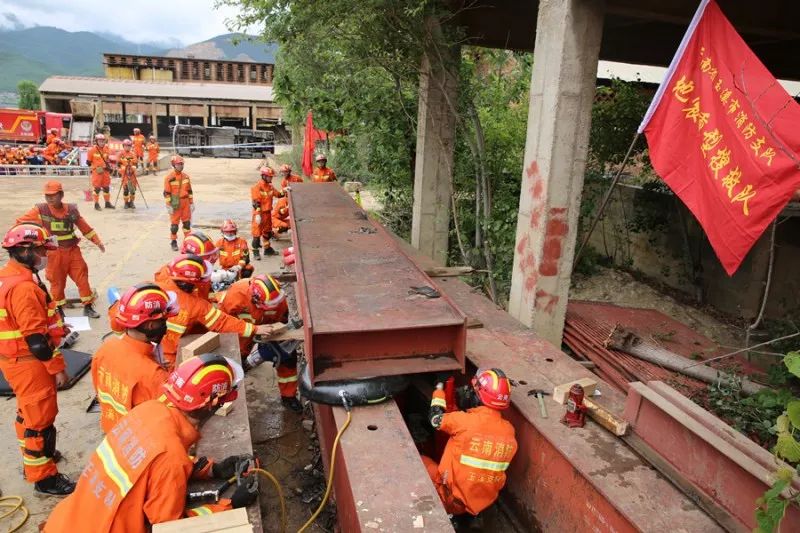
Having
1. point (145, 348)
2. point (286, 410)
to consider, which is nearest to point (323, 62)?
point (286, 410)

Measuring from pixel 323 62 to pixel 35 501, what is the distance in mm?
7878

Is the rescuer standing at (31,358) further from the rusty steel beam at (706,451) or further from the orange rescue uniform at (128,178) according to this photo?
the orange rescue uniform at (128,178)

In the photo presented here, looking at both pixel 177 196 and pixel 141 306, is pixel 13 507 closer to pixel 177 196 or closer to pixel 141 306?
pixel 141 306

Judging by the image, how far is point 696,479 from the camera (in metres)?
3.02

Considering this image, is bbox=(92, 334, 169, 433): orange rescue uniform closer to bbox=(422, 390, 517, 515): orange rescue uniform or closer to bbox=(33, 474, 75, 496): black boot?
bbox=(33, 474, 75, 496): black boot

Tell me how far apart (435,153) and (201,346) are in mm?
5477

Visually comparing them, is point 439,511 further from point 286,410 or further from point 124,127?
point 124,127

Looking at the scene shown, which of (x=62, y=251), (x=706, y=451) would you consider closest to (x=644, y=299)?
(x=706, y=451)

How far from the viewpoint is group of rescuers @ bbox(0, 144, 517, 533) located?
2.45 m

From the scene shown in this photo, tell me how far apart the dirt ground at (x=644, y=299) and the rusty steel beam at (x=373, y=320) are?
477 cm

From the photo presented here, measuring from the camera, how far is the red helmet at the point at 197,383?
2824 millimetres

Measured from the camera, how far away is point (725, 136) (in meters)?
3.76

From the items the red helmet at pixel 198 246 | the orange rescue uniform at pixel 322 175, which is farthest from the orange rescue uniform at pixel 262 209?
the red helmet at pixel 198 246

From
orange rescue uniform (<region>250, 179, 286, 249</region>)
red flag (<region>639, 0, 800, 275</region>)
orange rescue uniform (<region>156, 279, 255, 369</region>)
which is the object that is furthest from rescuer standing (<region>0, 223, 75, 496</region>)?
orange rescue uniform (<region>250, 179, 286, 249</region>)
